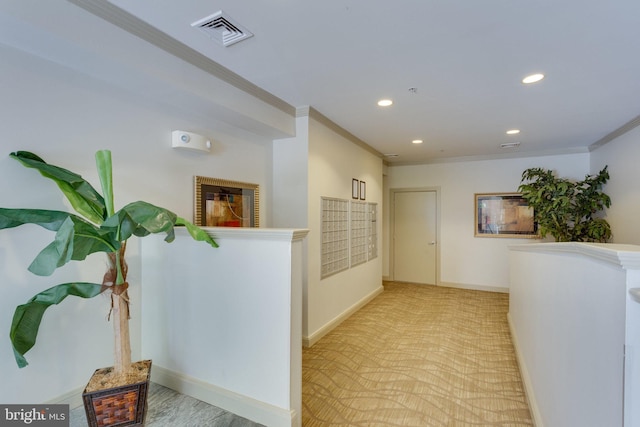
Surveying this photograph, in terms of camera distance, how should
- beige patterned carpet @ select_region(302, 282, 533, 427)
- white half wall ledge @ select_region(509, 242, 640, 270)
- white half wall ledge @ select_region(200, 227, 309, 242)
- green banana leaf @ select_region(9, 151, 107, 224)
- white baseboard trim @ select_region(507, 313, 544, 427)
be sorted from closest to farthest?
white half wall ledge @ select_region(509, 242, 640, 270) < green banana leaf @ select_region(9, 151, 107, 224) < white half wall ledge @ select_region(200, 227, 309, 242) < white baseboard trim @ select_region(507, 313, 544, 427) < beige patterned carpet @ select_region(302, 282, 533, 427)

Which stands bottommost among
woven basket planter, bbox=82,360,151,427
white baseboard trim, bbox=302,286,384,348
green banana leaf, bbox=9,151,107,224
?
white baseboard trim, bbox=302,286,384,348

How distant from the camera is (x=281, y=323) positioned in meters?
1.81

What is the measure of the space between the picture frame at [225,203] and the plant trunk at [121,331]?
1.07m

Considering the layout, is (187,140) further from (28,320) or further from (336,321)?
(336,321)

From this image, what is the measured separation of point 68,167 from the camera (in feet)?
6.20

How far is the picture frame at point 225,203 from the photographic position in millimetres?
2686

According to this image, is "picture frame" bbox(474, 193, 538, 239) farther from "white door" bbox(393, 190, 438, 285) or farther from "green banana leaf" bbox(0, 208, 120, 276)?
"green banana leaf" bbox(0, 208, 120, 276)

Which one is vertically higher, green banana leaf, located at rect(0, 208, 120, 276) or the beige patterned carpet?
green banana leaf, located at rect(0, 208, 120, 276)

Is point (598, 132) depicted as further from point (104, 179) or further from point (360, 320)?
point (104, 179)

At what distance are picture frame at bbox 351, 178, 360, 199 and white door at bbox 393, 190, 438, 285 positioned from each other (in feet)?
6.81

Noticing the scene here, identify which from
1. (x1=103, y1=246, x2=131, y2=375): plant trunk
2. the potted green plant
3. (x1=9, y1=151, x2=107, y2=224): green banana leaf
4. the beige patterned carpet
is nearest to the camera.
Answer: the potted green plant

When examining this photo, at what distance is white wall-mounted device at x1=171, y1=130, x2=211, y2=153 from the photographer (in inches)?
96.6

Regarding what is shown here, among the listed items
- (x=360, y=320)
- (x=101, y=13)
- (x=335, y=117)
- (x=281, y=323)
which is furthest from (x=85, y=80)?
(x=360, y=320)

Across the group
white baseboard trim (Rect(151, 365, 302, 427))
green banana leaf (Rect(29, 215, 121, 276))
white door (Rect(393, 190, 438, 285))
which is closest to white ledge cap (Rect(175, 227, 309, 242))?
green banana leaf (Rect(29, 215, 121, 276))
